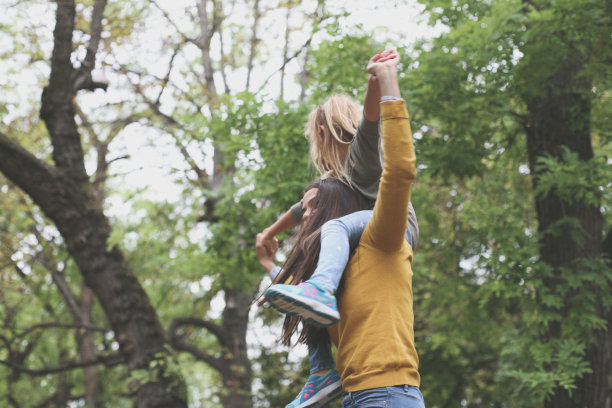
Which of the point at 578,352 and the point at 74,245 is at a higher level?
the point at 74,245

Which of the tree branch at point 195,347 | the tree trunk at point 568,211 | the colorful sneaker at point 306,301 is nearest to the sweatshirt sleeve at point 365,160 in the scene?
the colorful sneaker at point 306,301

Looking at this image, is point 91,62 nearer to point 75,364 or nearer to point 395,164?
point 75,364

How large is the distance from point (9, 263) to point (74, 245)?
3.19 m

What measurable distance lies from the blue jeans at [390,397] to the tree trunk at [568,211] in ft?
14.8

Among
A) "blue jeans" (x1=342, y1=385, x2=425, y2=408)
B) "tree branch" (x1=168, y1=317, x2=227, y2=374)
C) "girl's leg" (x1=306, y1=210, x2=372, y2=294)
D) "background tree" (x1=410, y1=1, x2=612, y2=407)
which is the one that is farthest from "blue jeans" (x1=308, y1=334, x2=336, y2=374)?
"tree branch" (x1=168, y1=317, x2=227, y2=374)

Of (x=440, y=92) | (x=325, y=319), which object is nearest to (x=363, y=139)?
(x=325, y=319)

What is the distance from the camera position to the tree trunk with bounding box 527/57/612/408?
19.6 feet

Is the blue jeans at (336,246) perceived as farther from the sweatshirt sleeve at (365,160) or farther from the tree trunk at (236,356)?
the tree trunk at (236,356)

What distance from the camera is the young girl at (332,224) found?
1.75 m

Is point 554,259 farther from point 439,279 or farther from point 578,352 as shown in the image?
point 439,279

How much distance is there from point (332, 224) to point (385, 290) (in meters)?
0.27

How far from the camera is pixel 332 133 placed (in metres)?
2.33

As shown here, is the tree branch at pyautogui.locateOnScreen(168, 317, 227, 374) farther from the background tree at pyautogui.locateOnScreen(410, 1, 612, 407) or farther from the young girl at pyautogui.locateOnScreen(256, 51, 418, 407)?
the young girl at pyautogui.locateOnScreen(256, 51, 418, 407)

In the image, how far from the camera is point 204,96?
35.8ft
